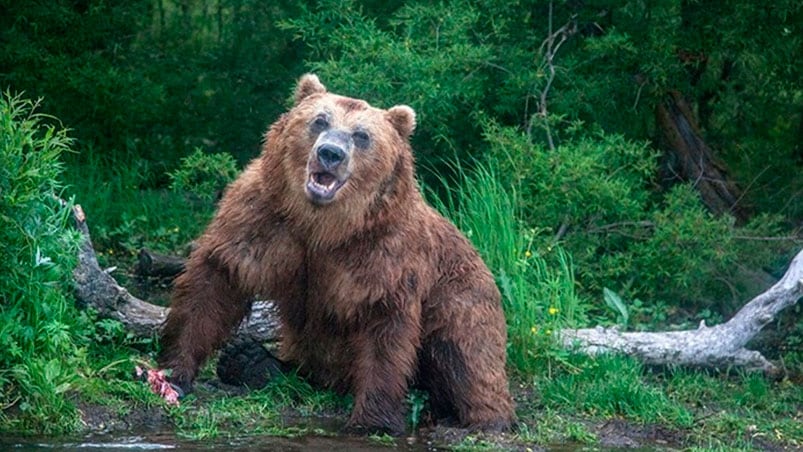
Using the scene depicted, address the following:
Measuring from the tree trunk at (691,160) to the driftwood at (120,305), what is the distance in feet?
15.0

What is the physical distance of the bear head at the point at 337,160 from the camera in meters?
6.91

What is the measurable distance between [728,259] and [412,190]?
3.51m

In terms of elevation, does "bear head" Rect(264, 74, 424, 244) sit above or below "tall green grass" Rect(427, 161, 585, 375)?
above

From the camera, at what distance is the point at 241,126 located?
39.3ft

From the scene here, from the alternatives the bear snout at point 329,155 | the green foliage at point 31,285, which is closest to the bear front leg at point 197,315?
the green foliage at point 31,285

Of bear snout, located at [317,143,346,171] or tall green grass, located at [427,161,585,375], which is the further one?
tall green grass, located at [427,161,585,375]

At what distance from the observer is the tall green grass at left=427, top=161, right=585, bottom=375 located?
332 inches

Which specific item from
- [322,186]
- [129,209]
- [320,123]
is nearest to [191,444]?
[322,186]

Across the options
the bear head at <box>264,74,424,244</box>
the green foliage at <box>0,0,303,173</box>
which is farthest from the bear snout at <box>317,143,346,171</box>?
the green foliage at <box>0,0,303,173</box>

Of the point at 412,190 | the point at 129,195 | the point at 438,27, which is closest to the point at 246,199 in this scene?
the point at 412,190

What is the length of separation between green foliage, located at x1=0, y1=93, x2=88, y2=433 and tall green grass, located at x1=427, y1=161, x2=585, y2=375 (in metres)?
2.81

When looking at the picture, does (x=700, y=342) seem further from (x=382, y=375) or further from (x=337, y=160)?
(x=337, y=160)

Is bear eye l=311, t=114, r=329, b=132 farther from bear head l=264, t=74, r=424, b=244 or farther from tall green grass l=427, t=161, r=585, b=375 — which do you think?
tall green grass l=427, t=161, r=585, b=375

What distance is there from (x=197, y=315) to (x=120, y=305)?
2.71 feet
